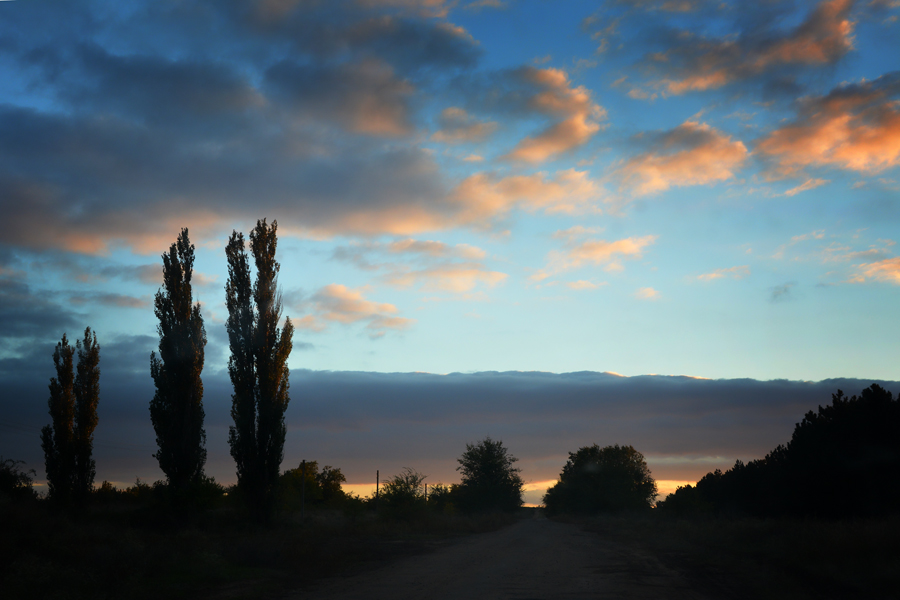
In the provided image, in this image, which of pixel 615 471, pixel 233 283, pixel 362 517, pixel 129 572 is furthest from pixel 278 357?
pixel 615 471

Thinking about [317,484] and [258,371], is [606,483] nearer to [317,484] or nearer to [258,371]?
[317,484]

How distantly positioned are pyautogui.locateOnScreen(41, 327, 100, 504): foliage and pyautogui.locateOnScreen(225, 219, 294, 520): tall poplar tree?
17.8m

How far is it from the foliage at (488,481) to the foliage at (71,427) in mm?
44850

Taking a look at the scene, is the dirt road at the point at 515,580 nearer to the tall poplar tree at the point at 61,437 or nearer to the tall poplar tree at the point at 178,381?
the tall poplar tree at the point at 178,381

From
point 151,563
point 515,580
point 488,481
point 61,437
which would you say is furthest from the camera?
point 488,481

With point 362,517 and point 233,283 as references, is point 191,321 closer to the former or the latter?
point 233,283

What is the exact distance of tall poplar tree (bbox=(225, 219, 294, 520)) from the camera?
93.7 feet

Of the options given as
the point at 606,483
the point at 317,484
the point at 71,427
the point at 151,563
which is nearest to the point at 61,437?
the point at 71,427

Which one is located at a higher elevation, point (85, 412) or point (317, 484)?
point (85, 412)

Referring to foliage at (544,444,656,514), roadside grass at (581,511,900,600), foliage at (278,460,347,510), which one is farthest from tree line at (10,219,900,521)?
foliage at (544,444,656,514)

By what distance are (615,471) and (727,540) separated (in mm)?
72015

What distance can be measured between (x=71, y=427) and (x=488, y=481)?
159ft

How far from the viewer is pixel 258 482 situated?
2834 cm

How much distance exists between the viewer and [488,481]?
73.6m
